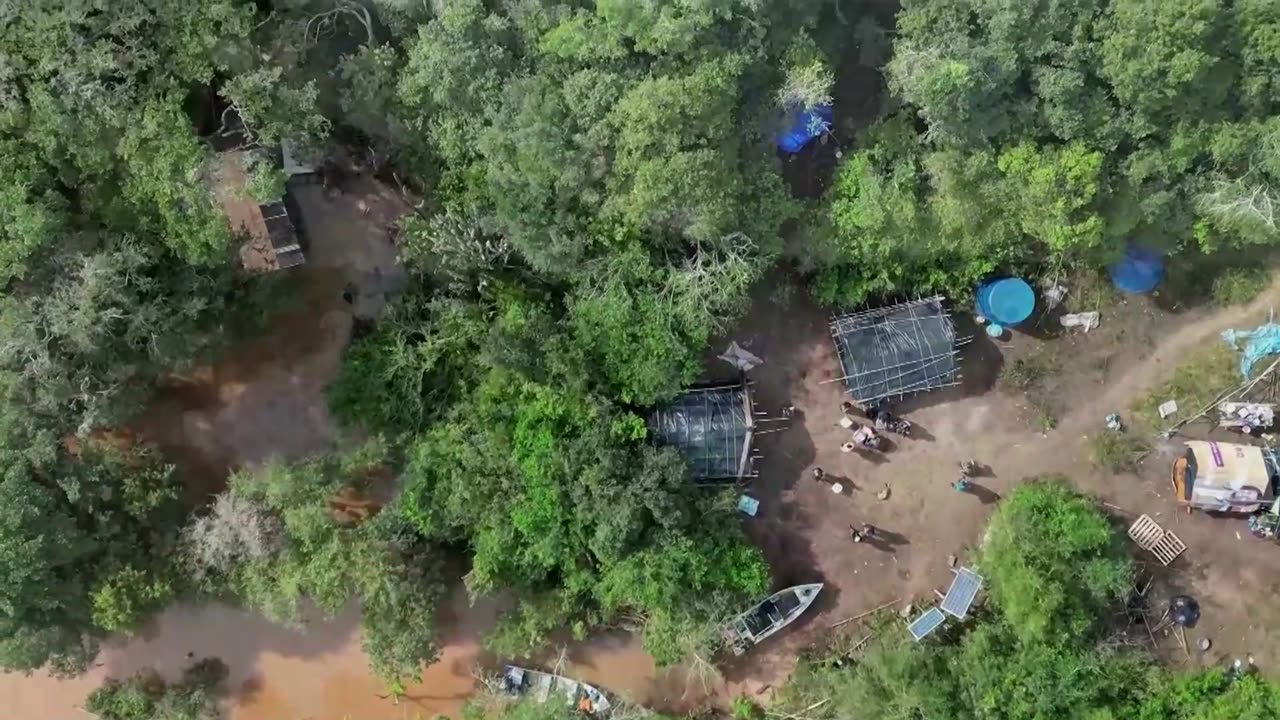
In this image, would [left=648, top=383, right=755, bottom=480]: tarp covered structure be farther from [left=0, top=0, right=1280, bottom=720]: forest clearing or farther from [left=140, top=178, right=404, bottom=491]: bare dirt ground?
[left=140, top=178, right=404, bottom=491]: bare dirt ground

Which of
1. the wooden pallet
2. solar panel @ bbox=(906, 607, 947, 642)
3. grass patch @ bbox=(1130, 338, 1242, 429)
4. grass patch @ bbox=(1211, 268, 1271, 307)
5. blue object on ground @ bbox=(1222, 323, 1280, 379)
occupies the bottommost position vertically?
solar panel @ bbox=(906, 607, 947, 642)

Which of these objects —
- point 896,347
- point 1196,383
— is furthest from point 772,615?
point 1196,383

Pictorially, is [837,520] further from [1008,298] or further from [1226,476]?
[1226,476]

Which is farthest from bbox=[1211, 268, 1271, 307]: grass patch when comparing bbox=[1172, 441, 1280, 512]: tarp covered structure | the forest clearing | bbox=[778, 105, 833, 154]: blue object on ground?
bbox=[778, 105, 833, 154]: blue object on ground

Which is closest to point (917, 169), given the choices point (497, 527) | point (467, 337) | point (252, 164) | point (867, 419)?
point (867, 419)

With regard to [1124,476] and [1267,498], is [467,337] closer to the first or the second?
[1124,476]

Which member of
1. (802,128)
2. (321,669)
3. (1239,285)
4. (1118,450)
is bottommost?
(321,669)

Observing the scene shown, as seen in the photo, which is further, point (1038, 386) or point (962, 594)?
point (1038, 386)
